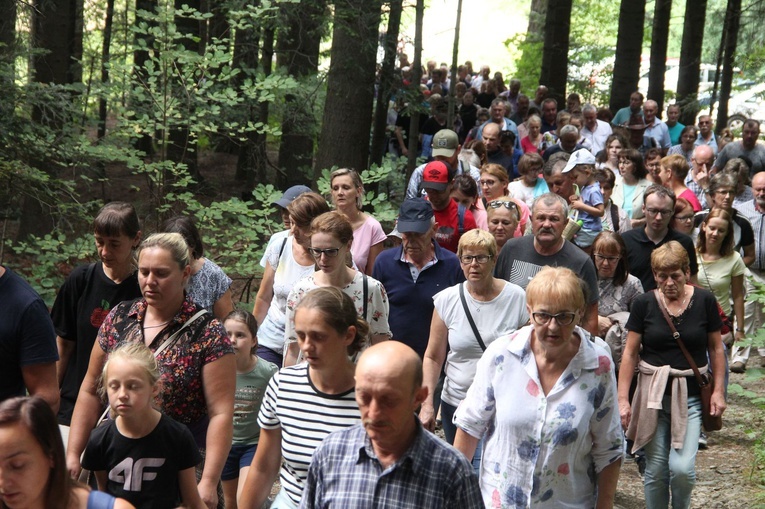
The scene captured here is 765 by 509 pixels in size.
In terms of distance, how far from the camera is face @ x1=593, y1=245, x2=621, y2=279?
731 cm

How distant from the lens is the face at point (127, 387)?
399 cm

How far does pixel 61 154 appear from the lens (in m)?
10.4

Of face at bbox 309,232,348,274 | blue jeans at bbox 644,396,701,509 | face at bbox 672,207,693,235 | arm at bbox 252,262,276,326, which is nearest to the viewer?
face at bbox 309,232,348,274

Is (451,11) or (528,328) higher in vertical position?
(451,11)

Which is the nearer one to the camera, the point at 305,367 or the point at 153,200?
the point at 305,367

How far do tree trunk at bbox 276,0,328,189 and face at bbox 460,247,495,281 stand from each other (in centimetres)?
736

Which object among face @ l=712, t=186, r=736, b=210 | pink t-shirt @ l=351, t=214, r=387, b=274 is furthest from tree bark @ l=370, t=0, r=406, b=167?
pink t-shirt @ l=351, t=214, r=387, b=274

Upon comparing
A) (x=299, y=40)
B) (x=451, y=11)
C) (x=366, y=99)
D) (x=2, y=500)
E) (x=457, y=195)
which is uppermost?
(x=451, y=11)

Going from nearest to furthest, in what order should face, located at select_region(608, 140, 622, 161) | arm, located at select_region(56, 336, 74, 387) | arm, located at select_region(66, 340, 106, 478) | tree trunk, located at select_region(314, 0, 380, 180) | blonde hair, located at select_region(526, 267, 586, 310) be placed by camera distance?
blonde hair, located at select_region(526, 267, 586, 310) → arm, located at select_region(66, 340, 106, 478) → arm, located at select_region(56, 336, 74, 387) → tree trunk, located at select_region(314, 0, 380, 180) → face, located at select_region(608, 140, 622, 161)

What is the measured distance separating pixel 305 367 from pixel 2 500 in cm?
136

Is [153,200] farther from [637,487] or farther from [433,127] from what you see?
[433,127]

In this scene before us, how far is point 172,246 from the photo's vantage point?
14.7ft

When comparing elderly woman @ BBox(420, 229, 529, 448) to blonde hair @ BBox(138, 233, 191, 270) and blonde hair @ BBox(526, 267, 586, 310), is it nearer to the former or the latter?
blonde hair @ BBox(526, 267, 586, 310)

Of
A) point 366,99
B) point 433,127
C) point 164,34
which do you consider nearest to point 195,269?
point 164,34
